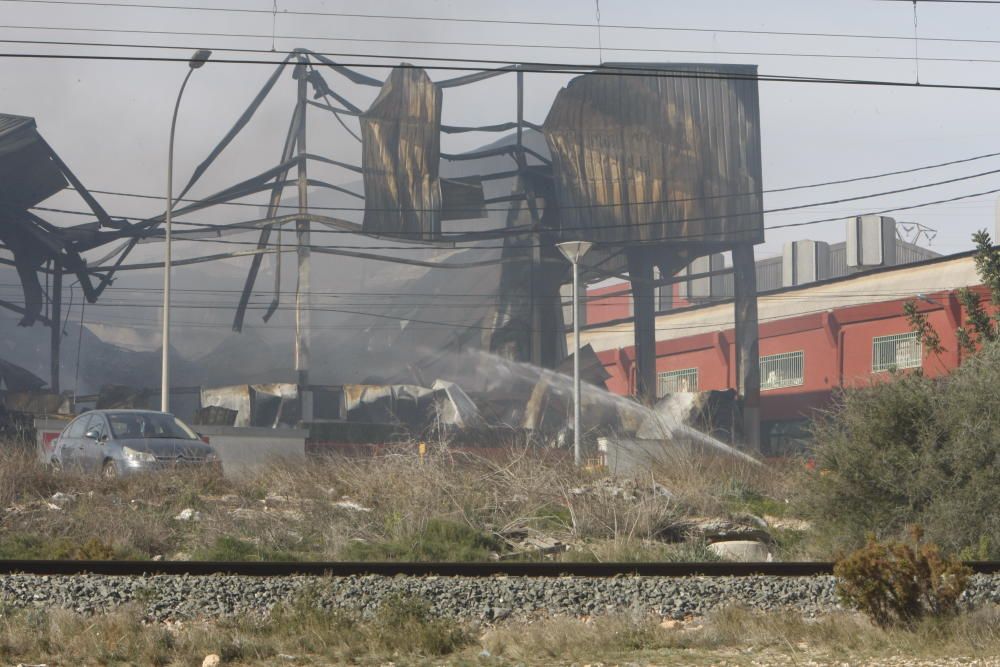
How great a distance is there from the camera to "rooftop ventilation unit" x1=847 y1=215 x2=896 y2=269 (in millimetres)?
58531

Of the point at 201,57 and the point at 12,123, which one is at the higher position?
the point at 12,123

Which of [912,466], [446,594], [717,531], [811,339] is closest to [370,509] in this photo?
[717,531]

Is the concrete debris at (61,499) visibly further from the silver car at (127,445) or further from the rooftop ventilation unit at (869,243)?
the rooftop ventilation unit at (869,243)

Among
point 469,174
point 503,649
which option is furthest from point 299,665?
point 469,174

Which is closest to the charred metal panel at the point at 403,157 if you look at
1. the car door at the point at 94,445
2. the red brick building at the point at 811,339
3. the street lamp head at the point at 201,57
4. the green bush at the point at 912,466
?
the red brick building at the point at 811,339

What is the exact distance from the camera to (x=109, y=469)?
67.5 ft

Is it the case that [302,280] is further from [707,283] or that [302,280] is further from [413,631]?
[413,631]

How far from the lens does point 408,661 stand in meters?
A: 8.51

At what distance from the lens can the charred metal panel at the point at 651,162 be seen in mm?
48656

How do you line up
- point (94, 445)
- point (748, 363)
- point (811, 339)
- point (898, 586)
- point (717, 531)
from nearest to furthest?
point (898, 586) < point (717, 531) < point (94, 445) < point (811, 339) < point (748, 363)

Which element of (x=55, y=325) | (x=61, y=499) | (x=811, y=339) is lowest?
(x=61, y=499)

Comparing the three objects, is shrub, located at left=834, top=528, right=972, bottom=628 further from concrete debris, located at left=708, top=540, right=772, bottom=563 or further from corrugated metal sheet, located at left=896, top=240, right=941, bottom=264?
corrugated metal sheet, located at left=896, top=240, right=941, bottom=264

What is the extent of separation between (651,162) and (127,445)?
108 feet

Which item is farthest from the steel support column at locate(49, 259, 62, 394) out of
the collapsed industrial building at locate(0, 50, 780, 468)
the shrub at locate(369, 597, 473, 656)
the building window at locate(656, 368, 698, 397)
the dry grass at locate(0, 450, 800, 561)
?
the shrub at locate(369, 597, 473, 656)
